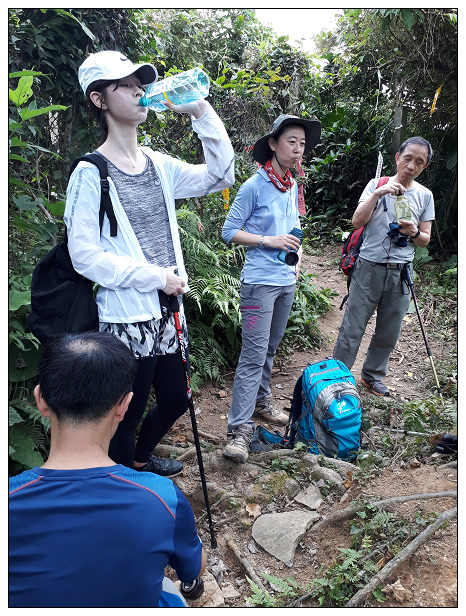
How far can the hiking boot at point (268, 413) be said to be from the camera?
4.11 meters

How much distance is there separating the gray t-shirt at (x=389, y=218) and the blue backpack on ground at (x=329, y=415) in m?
1.19

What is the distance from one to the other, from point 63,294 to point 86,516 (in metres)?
Answer: 1.28

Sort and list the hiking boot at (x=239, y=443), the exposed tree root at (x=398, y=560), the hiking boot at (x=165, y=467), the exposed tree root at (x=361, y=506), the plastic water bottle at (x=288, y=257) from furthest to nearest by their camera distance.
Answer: the plastic water bottle at (x=288, y=257) < the hiking boot at (x=239, y=443) < the hiking boot at (x=165, y=467) < the exposed tree root at (x=361, y=506) < the exposed tree root at (x=398, y=560)

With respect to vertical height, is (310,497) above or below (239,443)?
below

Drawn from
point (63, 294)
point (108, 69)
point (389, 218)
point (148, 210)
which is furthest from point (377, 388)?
point (108, 69)

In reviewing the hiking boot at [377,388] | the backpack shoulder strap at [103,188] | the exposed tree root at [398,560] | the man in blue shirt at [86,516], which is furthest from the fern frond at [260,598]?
the hiking boot at [377,388]

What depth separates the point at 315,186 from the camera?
11.2m

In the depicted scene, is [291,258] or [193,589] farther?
[291,258]

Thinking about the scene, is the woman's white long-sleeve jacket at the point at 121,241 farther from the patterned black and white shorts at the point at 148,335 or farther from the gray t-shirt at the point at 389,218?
the gray t-shirt at the point at 389,218

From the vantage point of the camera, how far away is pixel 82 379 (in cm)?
153

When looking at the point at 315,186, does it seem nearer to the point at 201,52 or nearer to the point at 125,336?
the point at 201,52

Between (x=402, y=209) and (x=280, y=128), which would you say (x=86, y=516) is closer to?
(x=280, y=128)

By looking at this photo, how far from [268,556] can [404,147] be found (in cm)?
337

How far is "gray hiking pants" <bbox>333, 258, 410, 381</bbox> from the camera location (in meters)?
4.25
